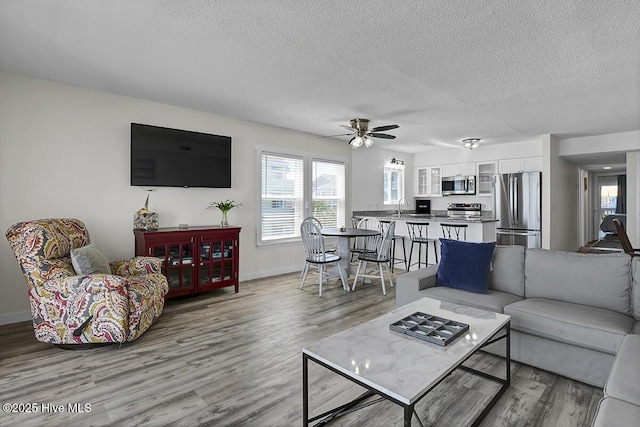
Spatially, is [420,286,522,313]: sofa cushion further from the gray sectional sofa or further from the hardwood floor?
the hardwood floor

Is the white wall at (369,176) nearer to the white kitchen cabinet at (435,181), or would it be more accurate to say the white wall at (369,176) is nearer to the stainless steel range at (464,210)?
the white kitchen cabinet at (435,181)

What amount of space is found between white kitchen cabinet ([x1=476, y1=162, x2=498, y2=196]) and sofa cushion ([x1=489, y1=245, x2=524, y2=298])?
15.5 feet

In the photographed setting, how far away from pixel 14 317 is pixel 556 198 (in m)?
8.41

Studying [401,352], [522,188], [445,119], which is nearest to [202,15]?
[401,352]

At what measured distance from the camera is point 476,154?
7375mm

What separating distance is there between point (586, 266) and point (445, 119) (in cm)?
308

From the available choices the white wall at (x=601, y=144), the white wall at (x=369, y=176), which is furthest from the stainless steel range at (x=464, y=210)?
the white wall at (x=601, y=144)

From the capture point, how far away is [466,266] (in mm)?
2848

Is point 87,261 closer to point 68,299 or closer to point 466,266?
point 68,299

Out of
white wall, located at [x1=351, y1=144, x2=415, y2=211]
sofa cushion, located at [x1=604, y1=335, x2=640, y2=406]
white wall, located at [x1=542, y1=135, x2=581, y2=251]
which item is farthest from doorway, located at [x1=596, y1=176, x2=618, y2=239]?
sofa cushion, located at [x1=604, y1=335, x2=640, y2=406]

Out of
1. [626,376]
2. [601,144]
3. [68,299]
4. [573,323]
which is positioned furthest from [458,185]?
[68,299]

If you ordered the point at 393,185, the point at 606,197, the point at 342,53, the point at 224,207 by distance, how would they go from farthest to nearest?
the point at 606,197 < the point at 393,185 < the point at 224,207 < the point at 342,53

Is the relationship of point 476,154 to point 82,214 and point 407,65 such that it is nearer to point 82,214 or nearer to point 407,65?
point 407,65

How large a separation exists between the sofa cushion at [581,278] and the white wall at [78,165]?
153 inches
